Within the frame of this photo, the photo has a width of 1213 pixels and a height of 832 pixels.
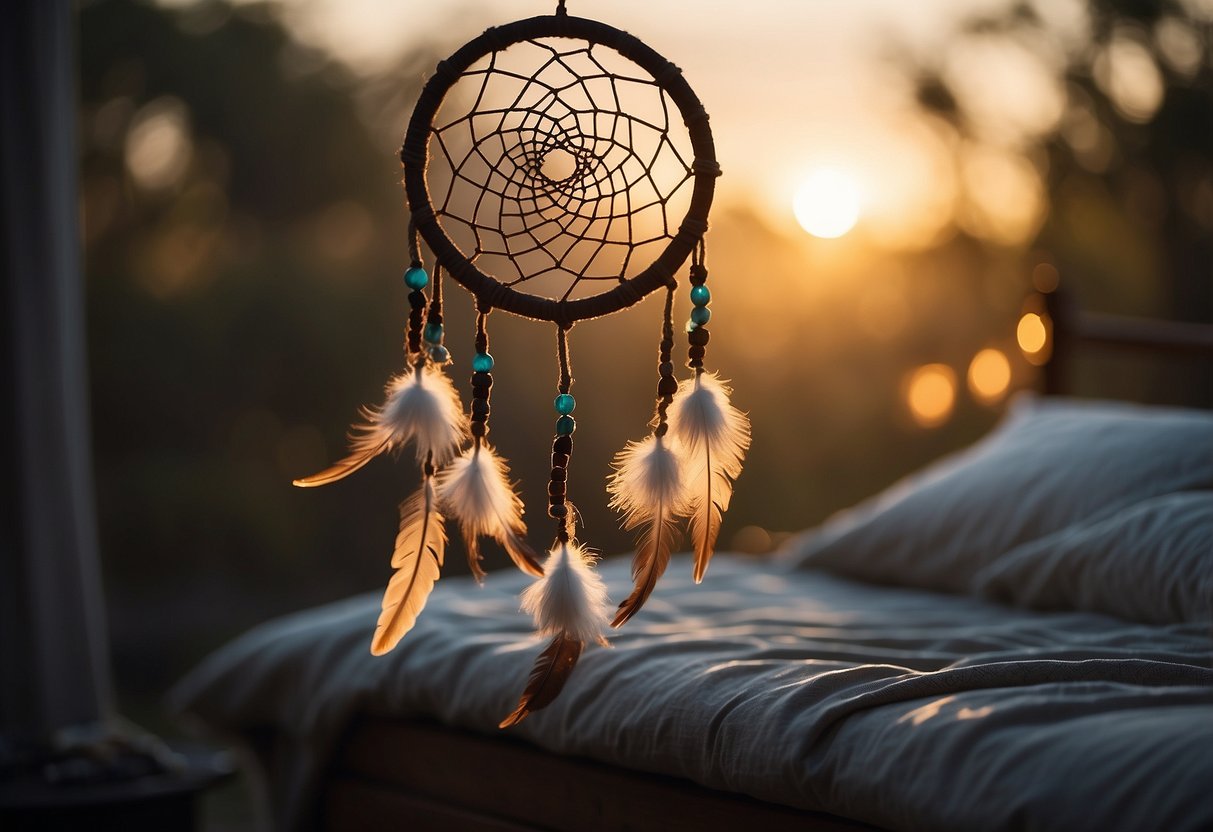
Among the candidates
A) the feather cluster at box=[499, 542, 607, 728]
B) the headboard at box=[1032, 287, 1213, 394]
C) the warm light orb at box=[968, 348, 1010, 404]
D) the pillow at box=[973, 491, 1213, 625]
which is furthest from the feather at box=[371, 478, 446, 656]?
the warm light orb at box=[968, 348, 1010, 404]

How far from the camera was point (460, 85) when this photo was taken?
3.38 m

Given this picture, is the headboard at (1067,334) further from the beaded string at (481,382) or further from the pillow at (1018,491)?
the beaded string at (481,382)

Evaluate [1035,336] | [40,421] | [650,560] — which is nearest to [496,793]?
[650,560]

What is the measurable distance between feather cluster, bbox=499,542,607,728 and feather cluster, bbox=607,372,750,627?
0.03 meters

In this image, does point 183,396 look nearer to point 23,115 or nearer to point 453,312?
point 453,312

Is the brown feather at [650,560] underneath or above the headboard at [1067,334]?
underneath

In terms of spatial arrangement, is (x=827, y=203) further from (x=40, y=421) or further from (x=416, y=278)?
(x=416, y=278)

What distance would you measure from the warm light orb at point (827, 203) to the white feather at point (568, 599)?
2.57 metres

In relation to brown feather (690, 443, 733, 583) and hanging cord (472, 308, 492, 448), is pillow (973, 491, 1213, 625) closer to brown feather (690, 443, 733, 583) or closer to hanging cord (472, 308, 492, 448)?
brown feather (690, 443, 733, 583)

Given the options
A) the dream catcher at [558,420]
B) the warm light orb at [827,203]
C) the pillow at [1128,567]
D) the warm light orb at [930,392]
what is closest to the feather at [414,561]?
the dream catcher at [558,420]

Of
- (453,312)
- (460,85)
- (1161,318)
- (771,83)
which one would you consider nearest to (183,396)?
(453,312)

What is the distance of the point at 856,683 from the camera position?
1227mm

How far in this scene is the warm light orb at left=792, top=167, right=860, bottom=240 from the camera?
11.9 ft

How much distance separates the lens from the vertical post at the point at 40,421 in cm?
236
